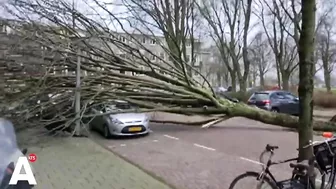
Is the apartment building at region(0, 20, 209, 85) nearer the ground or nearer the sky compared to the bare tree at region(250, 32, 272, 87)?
nearer the ground

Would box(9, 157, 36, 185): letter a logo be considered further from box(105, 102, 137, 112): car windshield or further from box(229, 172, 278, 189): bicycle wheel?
box(105, 102, 137, 112): car windshield

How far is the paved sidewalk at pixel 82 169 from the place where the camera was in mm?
6520

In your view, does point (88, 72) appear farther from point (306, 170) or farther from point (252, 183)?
point (306, 170)

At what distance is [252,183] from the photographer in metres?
4.68

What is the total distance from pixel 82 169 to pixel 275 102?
15.3 meters

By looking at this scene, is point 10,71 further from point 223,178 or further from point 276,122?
point 276,122

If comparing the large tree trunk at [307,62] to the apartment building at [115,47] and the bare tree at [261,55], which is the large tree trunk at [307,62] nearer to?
the apartment building at [115,47]

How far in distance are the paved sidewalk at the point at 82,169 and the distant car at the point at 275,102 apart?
40.2 feet

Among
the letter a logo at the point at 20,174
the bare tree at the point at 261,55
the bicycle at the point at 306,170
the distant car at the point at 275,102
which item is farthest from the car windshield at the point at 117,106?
the bare tree at the point at 261,55

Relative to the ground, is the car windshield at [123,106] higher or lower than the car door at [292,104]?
higher

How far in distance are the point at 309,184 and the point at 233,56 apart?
28.5 metres

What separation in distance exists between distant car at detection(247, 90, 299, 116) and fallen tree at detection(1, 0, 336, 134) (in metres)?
13.7

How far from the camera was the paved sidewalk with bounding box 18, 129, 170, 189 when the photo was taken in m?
6.52

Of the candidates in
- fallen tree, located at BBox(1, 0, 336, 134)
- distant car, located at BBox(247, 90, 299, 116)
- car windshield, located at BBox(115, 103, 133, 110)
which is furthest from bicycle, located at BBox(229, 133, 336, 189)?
distant car, located at BBox(247, 90, 299, 116)
